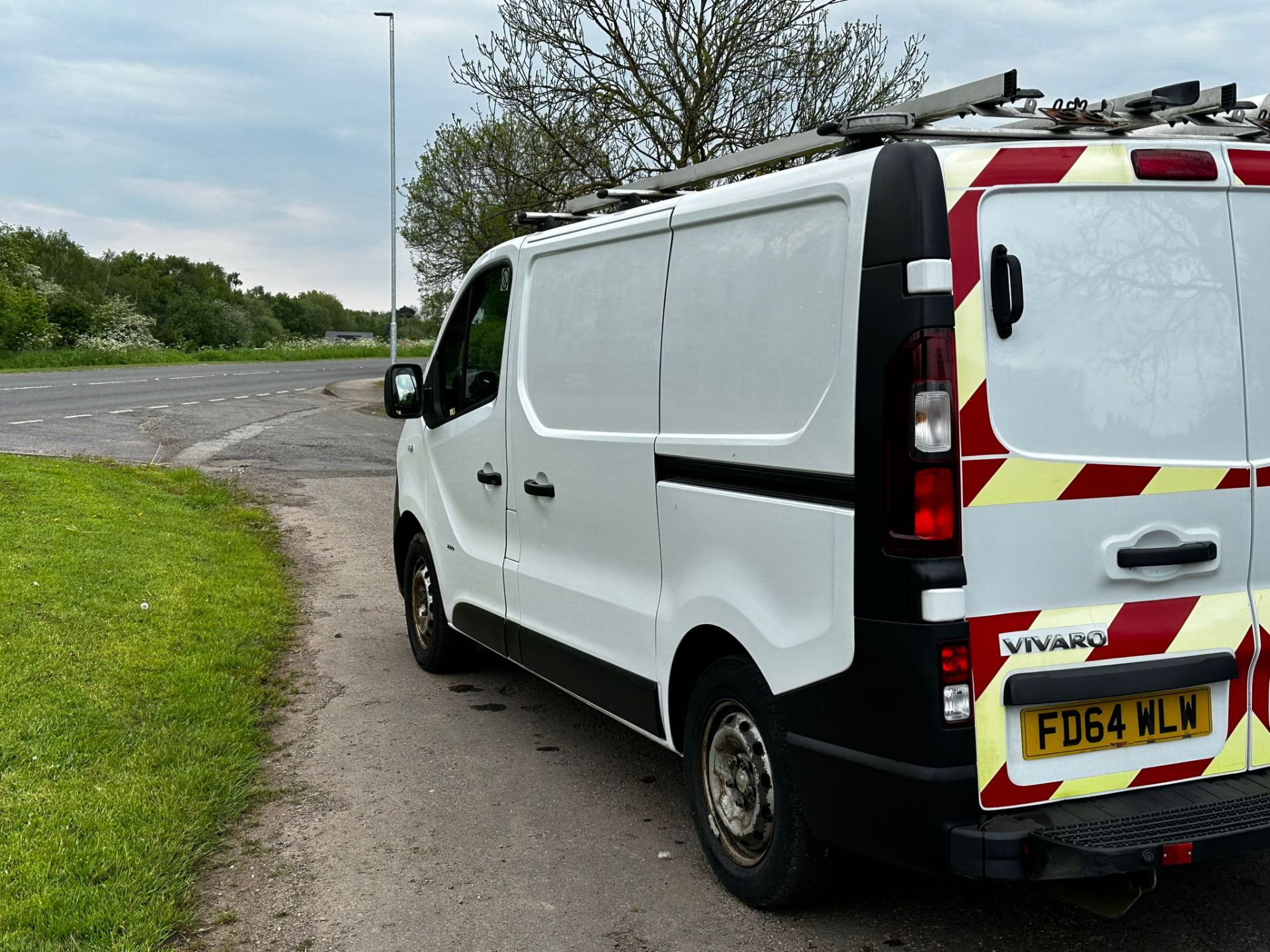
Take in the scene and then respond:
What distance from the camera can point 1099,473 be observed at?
3.12 meters

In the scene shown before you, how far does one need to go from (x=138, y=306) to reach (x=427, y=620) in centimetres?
8750

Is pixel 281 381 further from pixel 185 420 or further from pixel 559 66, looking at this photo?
pixel 559 66

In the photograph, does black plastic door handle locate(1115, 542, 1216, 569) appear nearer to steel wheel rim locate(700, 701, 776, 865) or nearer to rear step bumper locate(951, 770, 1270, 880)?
rear step bumper locate(951, 770, 1270, 880)

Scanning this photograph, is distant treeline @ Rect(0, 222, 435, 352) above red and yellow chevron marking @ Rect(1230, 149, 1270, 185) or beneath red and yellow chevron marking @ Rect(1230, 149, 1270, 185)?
above

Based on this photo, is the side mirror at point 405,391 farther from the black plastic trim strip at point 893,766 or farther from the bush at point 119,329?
the bush at point 119,329

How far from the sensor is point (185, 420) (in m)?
20.1

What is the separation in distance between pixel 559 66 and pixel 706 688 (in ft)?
46.3

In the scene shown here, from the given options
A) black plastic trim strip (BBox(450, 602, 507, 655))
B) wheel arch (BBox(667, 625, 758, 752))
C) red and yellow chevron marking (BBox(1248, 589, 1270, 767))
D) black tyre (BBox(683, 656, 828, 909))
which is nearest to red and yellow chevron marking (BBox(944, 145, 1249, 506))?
red and yellow chevron marking (BBox(1248, 589, 1270, 767))

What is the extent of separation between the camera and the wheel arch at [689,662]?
3.85 meters

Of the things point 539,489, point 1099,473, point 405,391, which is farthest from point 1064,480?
point 405,391

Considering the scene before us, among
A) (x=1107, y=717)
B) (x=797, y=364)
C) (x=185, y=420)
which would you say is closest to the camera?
(x=1107, y=717)

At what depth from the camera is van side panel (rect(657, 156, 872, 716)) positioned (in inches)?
127

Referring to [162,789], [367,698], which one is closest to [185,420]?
[367,698]

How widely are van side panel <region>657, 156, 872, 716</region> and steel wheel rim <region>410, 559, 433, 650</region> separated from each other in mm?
2731
